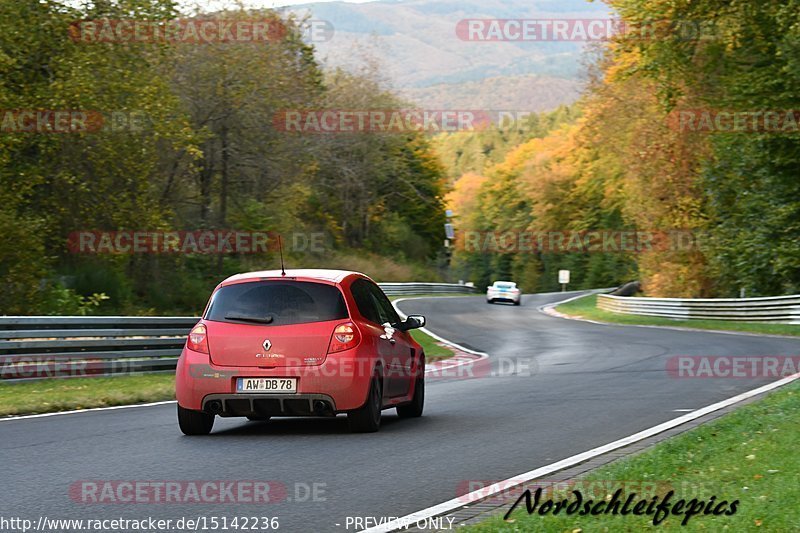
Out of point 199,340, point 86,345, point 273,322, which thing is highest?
point 273,322

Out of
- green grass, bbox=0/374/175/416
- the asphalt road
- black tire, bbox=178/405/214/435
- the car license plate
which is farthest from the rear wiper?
green grass, bbox=0/374/175/416

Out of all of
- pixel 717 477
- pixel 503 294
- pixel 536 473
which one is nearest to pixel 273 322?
pixel 536 473

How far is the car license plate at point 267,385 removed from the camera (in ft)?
36.5

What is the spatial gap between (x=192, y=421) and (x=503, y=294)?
5574cm

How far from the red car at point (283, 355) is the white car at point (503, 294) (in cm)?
5460

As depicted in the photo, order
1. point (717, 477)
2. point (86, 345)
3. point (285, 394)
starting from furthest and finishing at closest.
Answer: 1. point (86, 345)
2. point (285, 394)
3. point (717, 477)

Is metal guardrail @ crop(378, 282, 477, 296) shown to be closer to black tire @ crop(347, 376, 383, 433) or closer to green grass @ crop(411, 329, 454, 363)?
green grass @ crop(411, 329, 454, 363)

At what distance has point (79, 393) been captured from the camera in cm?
1616

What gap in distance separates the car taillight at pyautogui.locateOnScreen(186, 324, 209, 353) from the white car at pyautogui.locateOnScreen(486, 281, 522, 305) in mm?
54854

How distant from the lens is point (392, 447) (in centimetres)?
1054

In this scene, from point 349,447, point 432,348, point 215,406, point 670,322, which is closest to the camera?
point 349,447

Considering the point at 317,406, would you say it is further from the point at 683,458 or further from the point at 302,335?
the point at 683,458

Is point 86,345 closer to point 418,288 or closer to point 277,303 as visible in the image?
point 277,303

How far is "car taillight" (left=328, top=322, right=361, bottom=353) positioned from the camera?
1126 centimetres
